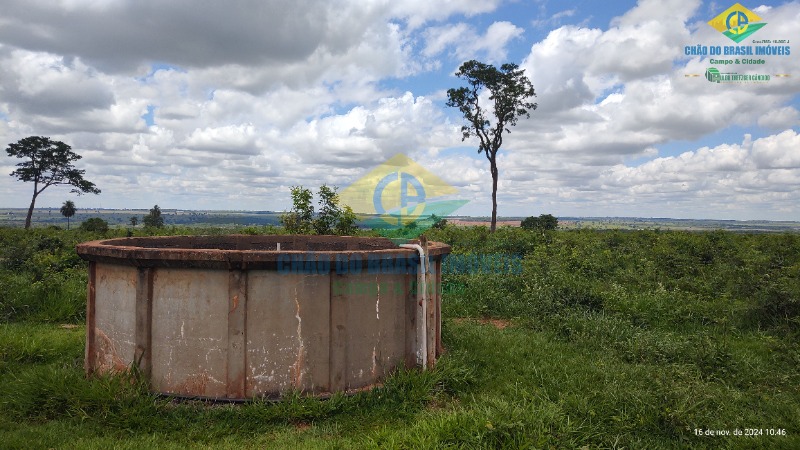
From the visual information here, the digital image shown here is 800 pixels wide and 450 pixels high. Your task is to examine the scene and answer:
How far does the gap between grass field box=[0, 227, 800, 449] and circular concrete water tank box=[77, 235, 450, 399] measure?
217 millimetres

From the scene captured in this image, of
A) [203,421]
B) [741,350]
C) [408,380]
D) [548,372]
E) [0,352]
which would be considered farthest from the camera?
[741,350]

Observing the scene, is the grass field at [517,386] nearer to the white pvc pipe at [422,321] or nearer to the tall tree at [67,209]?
the white pvc pipe at [422,321]

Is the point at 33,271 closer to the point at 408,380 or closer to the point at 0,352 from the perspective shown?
the point at 0,352

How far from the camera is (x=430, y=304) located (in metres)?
5.23

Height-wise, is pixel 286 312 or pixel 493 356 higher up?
pixel 286 312

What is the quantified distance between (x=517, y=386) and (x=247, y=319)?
104 inches

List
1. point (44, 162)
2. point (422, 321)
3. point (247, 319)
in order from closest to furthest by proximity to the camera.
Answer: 1. point (247, 319)
2. point (422, 321)
3. point (44, 162)

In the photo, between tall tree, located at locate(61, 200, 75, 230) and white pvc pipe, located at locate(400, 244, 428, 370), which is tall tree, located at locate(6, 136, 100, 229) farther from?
white pvc pipe, located at locate(400, 244, 428, 370)

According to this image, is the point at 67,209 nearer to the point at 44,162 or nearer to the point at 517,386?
the point at 44,162

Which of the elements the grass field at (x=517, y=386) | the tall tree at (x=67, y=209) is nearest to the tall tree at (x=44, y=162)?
the tall tree at (x=67, y=209)

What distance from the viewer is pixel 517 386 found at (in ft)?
16.0

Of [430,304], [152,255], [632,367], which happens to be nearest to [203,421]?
[152,255]

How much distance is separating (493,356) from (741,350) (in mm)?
3248

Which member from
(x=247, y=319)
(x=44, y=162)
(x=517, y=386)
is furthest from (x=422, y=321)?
(x=44, y=162)
